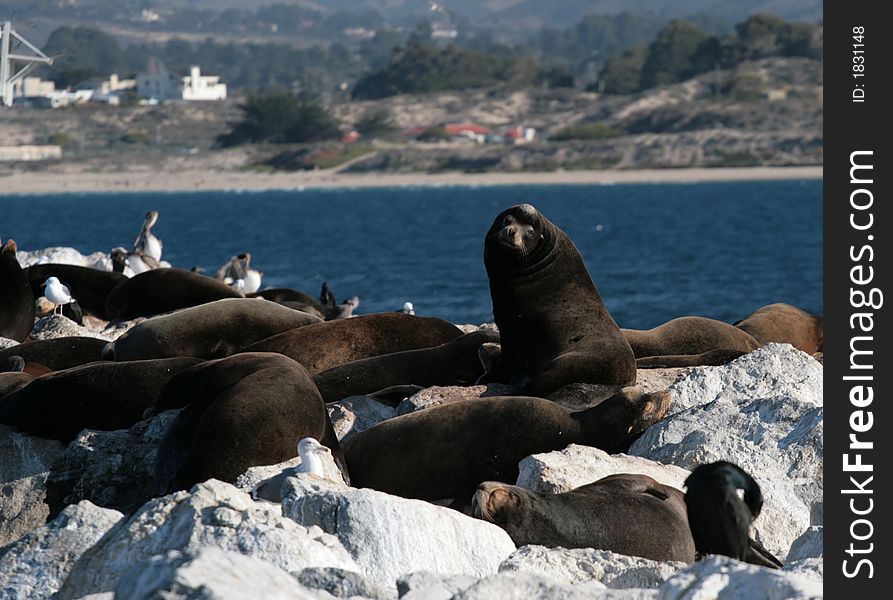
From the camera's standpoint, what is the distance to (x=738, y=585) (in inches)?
181

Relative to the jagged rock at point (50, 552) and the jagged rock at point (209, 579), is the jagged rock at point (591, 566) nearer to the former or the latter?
the jagged rock at point (209, 579)

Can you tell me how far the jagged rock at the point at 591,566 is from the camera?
545 centimetres

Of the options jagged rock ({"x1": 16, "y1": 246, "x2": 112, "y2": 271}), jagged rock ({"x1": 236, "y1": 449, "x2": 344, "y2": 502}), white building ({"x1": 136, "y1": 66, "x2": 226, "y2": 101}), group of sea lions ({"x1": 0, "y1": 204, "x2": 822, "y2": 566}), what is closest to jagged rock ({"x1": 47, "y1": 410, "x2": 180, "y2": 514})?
group of sea lions ({"x1": 0, "y1": 204, "x2": 822, "y2": 566})

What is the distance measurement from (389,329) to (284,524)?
4.33 meters

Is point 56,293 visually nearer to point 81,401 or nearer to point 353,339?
point 353,339

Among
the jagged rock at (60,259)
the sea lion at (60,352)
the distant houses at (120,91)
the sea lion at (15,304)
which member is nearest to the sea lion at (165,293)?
the sea lion at (15,304)

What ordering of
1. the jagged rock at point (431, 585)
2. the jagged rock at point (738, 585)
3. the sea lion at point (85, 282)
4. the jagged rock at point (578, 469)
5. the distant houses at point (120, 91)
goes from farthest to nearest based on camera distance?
the distant houses at point (120, 91), the sea lion at point (85, 282), the jagged rock at point (578, 469), the jagged rock at point (431, 585), the jagged rock at point (738, 585)

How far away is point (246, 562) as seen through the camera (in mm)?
4484

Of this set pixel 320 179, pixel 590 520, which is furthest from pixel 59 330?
pixel 320 179

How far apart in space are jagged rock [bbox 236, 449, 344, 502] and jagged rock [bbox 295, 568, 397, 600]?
1174 mm
